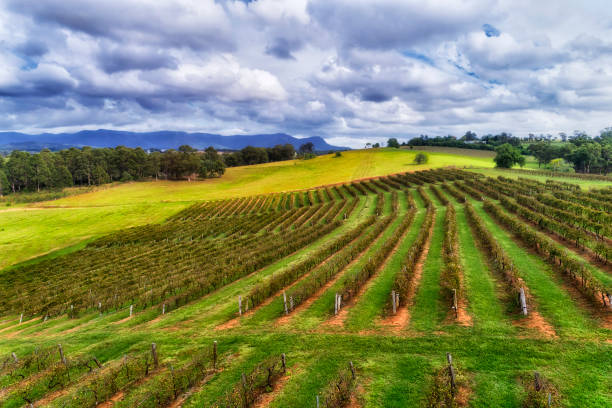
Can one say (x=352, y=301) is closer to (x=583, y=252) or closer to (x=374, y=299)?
(x=374, y=299)

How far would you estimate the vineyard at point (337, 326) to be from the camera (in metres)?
10.5

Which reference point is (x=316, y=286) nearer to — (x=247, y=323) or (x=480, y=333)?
(x=247, y=323)

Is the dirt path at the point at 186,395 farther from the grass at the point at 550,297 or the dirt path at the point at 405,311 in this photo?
the grass at the point at 550,297

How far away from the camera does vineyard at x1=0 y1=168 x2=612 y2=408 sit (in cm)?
1048

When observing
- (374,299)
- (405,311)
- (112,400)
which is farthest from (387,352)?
(112,400)

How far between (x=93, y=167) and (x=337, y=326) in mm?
138562

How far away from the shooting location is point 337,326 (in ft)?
49.9

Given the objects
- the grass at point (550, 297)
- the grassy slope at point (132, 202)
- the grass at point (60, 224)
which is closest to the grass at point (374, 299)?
the grass at point (550, 297)

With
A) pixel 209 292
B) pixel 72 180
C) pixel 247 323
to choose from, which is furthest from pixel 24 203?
pixel 247 323

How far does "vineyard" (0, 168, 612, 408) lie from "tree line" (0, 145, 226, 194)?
309 feet

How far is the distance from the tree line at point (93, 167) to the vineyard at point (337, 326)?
94.3m

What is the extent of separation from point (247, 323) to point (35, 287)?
3209 cm

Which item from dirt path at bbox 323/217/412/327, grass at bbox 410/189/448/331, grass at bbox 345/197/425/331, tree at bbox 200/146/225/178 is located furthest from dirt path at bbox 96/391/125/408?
tree at bbox 200/146/225/178

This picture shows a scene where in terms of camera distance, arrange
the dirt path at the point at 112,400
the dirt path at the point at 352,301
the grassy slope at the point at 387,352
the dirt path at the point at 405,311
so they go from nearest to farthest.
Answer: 1. the grassy slope at the point at 387,352
2. the dirt path at the point at 112,400
3. the dirt path at the point at 405,311
4. the dirt path at the point at 352,301
